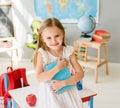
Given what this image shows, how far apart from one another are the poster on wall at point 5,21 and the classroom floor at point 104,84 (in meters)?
0.54

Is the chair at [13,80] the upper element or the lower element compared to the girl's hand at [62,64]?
lower

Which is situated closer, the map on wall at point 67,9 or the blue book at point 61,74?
the blue book at point 61,74

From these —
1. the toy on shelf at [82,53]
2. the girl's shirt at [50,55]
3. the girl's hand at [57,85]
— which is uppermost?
the girl's shirt at [50,55]

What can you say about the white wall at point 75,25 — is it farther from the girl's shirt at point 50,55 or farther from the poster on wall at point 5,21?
the girl's shirt at point 50,55

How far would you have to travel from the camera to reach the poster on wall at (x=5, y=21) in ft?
12.2

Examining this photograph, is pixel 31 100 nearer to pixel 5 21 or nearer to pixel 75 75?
pixel 75 75

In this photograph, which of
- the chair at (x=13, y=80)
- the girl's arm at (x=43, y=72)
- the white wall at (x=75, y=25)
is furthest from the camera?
the white wall at (x=75, y=25)

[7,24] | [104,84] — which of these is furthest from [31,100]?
[7,24]

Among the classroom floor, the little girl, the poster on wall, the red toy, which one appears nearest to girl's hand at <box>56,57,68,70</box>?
the little girl

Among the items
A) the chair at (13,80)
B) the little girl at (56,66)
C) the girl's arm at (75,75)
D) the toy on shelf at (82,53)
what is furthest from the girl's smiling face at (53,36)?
the toy on shelf at (82,53)

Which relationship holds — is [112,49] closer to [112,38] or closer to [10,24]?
[112,38]

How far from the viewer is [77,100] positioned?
4.48ft

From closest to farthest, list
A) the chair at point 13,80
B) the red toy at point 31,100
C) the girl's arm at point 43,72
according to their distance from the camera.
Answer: the girl's arm at point 43,72 < the red toy at point 31,100 < the chair at point 13,80

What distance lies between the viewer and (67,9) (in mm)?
3867
